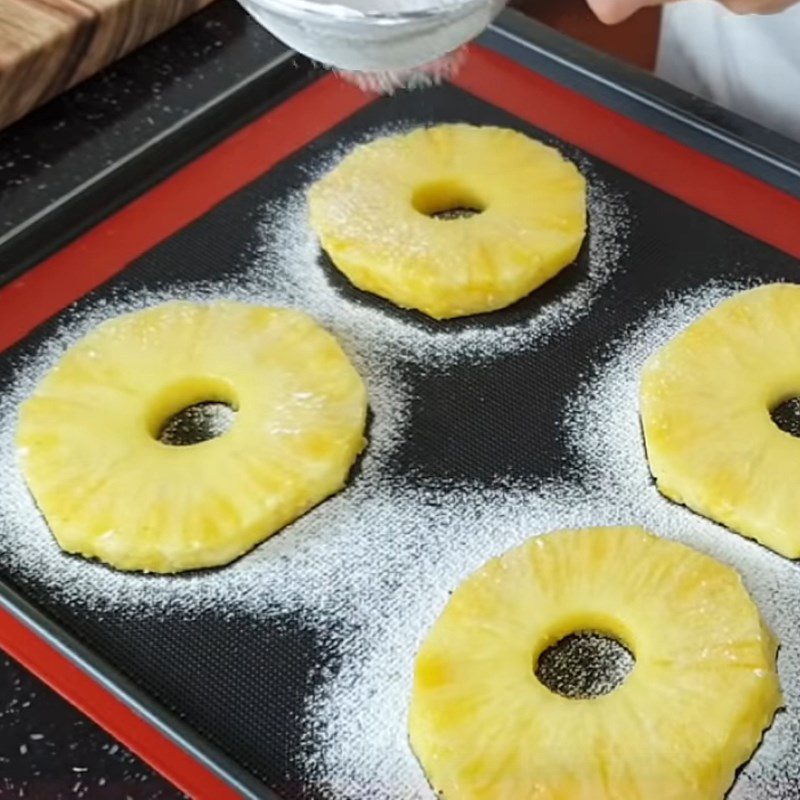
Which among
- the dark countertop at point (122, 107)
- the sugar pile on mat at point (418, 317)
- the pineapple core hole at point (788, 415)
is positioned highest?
the pineapple core hole at point (788, 415)

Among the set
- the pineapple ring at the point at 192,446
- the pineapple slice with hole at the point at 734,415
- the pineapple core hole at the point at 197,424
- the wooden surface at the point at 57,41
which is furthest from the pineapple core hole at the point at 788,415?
the wooden surface at the point at 57,41

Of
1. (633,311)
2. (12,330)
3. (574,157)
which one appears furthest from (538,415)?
(12,330)

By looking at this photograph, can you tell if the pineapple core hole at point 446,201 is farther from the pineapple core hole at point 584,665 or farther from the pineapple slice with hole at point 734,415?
the pineapple core hole at point 584,665

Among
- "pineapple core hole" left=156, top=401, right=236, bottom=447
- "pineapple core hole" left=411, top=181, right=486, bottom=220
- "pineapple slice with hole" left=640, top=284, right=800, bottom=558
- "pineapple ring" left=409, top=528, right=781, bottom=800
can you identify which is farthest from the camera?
"pineapple core hole" left=411, top=181, right=486, bottom=220

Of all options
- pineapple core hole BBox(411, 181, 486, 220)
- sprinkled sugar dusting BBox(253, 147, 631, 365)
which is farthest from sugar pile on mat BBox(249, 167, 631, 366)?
pineapple core hole BBox(411, 181, 486, 220)

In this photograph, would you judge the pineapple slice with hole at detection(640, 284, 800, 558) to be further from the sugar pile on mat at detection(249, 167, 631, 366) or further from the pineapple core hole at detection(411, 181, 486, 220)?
the pineapple core hole at detection(411, 181, 486, 220)

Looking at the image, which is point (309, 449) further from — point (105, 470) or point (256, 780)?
point (256, 780)
